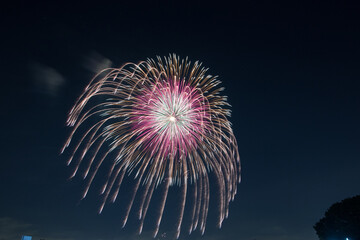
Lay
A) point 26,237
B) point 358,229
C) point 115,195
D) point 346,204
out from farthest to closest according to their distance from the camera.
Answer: point 26,237 < point 346,204 < point 358,229 < point 115,195

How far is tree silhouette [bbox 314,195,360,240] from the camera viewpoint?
4225cm

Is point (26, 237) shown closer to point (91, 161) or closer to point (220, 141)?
point (91, 161)

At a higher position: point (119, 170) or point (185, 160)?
point (185, 160)

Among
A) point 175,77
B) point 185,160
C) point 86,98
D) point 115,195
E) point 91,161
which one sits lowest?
point 115,195

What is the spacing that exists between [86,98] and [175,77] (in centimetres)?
967

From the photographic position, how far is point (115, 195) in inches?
1055

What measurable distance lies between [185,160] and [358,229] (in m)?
31.9

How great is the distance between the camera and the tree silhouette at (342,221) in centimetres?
4225

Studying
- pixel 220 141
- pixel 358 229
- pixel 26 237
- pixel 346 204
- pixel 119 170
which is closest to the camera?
pixel 119 170

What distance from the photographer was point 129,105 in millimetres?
28984

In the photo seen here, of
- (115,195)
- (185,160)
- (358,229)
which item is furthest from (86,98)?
(358,229)

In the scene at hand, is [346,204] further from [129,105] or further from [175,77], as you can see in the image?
[129,105]

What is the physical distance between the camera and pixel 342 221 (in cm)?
4462

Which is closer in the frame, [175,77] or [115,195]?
[115,195]
